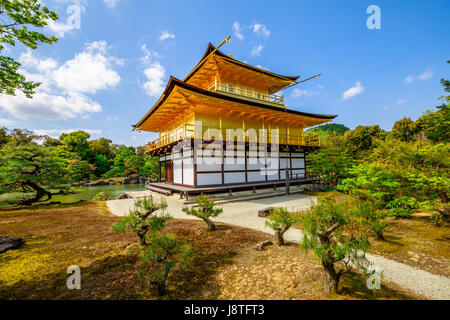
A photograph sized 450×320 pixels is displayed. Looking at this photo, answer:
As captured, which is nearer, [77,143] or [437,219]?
[437,219]

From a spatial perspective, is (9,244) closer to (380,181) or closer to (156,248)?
(156,248)

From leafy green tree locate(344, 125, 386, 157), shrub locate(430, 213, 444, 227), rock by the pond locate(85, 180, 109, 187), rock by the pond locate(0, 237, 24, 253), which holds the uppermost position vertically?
leafy green tree locate(344, 125, 386, 157)

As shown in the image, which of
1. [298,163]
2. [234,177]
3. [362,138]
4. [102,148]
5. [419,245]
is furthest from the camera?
[102,148]

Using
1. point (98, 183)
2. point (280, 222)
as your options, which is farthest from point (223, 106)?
point (98, 183)

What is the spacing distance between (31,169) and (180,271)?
14.1m

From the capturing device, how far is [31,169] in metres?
11.3

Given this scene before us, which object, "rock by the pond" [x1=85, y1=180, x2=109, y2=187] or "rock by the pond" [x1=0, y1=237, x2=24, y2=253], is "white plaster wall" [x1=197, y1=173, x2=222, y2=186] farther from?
"rock by the pond" [x1=85, y1=180, x2=109, y2=187]

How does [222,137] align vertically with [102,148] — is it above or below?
below

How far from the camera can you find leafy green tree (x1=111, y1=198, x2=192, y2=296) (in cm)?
309

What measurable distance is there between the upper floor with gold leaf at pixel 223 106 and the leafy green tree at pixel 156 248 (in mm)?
7934

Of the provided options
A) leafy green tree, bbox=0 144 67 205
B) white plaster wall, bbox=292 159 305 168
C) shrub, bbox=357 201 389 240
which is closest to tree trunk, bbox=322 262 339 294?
shrub, bbox=357 201 389 240

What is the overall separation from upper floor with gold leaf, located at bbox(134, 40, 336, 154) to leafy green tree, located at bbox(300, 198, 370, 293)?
961 cm

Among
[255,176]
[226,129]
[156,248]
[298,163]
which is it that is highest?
[226,129]
